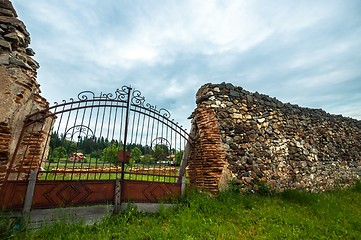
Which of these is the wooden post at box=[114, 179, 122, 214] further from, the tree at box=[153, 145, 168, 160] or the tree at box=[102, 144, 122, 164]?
the tree at box=[153, 145, 168, 160]

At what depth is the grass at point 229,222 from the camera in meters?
3.10

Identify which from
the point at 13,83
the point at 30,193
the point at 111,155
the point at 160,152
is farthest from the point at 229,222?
the point at 13,83

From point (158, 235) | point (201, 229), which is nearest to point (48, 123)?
point (158, 235)

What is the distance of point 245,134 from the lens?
214 inches

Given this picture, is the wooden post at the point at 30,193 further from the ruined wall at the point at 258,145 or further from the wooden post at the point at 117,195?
the ruined wall at the point at 258,145

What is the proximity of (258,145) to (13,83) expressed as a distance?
18.7 ft

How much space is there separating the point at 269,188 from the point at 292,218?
124cm

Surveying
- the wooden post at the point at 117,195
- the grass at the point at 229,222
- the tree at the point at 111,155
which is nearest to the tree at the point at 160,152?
the tree at the point at 111,155

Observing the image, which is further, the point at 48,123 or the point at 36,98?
the point at 48,123

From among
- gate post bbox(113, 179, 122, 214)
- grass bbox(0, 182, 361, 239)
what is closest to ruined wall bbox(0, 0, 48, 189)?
grass bbox(0, 182, 361, 239)

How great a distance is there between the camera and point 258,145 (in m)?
5.56

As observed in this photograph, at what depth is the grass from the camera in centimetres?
310

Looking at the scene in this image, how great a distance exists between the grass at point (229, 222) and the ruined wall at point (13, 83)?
58.4 inches

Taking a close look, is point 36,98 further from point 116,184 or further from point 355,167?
point 355,167
